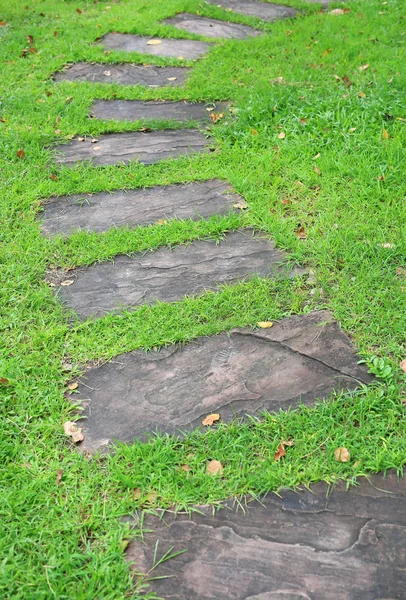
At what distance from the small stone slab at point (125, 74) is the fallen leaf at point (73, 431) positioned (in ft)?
12.8

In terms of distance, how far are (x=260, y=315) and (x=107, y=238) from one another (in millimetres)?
1118

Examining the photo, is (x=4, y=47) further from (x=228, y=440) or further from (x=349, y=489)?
(x=349, y=489)

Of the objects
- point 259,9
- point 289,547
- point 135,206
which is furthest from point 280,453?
point 259,9

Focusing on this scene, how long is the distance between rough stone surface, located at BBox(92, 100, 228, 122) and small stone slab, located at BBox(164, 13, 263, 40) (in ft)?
6.15

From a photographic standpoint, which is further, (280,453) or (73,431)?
(73,431)

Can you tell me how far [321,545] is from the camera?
1.92 metres

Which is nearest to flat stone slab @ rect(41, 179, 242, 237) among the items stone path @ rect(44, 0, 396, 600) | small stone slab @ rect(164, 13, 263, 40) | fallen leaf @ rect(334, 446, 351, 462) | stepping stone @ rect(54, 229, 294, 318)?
stone path @ rect(44, 0, 396, 600)

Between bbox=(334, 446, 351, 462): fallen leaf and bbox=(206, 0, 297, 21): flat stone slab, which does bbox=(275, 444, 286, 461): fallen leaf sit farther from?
bbox=(206, 0, 297, 21): flat stone slab

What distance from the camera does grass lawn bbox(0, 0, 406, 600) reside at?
2.08 metres

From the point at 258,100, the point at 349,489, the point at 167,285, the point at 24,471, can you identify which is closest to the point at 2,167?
the point at 167,285

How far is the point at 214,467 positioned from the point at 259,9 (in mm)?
6631

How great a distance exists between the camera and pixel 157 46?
6180 mm

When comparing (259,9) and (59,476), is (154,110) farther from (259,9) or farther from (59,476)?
(59,476)

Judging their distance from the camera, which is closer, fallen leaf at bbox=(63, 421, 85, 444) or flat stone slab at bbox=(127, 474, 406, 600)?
flat stone slab at bbox=(127, 474, 406, 600)
